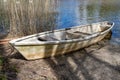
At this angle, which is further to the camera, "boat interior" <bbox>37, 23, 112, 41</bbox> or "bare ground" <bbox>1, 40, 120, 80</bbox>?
"boat interior" <bbox>37, 23, 112, 41</bbox>

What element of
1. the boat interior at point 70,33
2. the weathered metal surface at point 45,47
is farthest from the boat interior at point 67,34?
the weathered metal surface at point 45,47

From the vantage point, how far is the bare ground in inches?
174

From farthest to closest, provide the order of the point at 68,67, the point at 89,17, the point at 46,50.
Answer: the point at 89,17 → the point at 46,50 → the point at 68,67

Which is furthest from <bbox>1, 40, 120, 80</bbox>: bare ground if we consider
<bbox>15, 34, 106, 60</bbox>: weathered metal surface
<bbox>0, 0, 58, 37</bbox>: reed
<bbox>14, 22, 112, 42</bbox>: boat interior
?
<bbox>0, 0, 58, 37</bbox>: reed

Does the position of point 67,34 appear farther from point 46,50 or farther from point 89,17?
point 89,17

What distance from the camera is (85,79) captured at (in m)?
4.36

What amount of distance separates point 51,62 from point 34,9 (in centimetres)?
219

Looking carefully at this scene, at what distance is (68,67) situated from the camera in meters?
4.93

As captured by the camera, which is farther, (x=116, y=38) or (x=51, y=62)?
(x=116, y=38)

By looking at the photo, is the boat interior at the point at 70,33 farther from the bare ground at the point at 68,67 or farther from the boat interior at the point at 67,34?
the bare ground at the point at 68,67

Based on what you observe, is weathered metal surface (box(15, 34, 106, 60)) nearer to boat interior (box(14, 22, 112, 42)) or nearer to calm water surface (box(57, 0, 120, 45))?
boat interior (box(14, 22, 112, 42))

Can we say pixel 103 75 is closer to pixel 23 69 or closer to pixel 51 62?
pixel 51 62

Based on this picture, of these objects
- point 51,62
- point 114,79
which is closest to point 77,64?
point 51,62

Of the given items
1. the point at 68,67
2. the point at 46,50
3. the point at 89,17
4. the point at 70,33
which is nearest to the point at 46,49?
the point at 46,50
